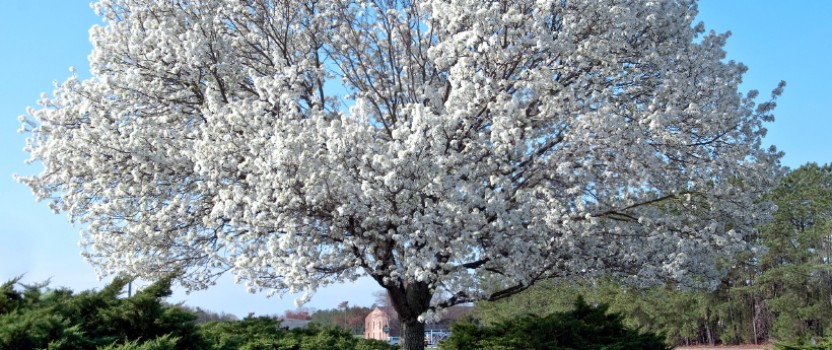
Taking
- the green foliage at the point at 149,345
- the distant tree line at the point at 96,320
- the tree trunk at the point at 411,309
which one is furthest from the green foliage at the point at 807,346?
the green foliage at the point at 149,345

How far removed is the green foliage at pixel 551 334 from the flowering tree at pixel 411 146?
1.01 m

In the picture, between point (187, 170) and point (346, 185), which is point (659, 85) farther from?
point (187, 170)

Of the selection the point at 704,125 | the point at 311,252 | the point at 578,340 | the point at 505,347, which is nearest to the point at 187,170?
the point at 311,252

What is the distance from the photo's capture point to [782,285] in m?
41.9

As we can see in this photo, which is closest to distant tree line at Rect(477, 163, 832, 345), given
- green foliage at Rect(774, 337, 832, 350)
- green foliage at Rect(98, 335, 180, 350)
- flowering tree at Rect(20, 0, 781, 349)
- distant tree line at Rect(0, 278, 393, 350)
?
green foliage at Rect(774, 337, 832, 350)

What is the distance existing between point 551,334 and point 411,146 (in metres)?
6.07

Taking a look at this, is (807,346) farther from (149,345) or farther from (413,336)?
(149,345)

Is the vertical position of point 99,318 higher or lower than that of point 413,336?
higher

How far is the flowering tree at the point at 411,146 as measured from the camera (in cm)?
1334

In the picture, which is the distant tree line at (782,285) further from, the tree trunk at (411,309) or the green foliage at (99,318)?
the green foliage at (99,318)

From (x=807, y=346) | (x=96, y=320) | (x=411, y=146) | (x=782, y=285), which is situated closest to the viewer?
(x=96, y=320)

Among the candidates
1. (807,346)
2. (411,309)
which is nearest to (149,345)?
(411,309)

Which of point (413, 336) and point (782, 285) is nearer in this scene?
point (413, 336)

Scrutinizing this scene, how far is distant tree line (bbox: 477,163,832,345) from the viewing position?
38094 millimetres
